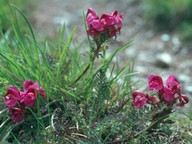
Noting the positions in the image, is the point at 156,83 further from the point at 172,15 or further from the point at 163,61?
the point at 172,15

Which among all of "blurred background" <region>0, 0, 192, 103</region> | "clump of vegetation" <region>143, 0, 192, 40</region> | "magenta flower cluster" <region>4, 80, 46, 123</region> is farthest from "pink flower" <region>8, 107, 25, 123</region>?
"clump of vegetation" <region>143, 0, 192, 40</region>

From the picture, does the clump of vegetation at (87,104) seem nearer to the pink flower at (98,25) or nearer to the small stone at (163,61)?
the pink flower at (98,25)

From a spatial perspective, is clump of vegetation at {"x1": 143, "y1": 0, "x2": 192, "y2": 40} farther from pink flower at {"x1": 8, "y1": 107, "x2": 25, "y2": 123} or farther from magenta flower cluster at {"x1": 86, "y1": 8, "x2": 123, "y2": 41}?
pink flower at {"x1": 8, "y1": 107, "x2": 25, "y2": 123}

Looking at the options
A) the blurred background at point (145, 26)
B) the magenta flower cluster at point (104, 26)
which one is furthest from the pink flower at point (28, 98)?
the blurred background at point (145, 26)

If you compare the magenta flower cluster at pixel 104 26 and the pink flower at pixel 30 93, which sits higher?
the magenta flower cluster at pixel 104 26

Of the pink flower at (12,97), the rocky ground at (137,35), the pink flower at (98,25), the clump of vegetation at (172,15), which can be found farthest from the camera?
the clump of vegetation at (172,15)

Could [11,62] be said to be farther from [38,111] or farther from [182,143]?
[182,143]
